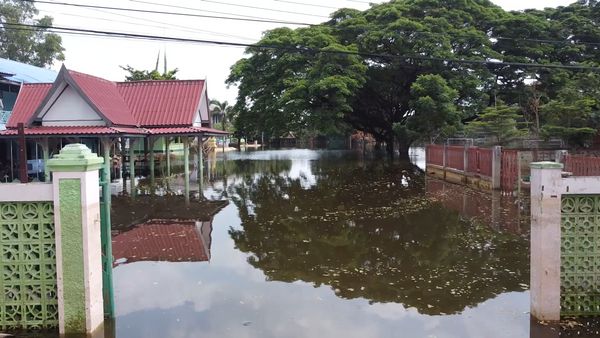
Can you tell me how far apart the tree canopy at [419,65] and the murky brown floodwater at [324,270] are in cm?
1629

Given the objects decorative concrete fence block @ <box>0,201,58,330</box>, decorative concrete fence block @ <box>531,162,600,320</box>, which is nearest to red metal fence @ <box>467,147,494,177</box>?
decorative concrete fence block @ <box>531,162,600,320</box>

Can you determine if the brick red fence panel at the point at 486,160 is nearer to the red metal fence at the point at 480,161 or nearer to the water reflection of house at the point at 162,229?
the red metal fence at the point at 480,161

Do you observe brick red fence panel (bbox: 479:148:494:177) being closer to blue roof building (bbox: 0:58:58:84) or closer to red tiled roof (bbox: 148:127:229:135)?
red tiled roof (bbox: 148:127:229:135)

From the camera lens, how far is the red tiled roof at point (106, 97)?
1714 cm

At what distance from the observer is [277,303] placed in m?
6.53

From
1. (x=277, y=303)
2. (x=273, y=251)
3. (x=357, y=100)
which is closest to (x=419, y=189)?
(x=273, y=251)

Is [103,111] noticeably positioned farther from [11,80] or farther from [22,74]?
[22,74]

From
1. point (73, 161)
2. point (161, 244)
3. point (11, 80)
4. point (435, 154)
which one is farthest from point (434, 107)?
point (73, 161)

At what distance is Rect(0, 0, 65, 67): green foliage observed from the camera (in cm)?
4453

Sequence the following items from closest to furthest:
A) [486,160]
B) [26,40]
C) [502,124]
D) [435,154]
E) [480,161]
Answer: [486,160], [480,161], [502,124], [435,154], [26,40]

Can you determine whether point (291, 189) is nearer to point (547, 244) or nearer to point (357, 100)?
point (547, 244)

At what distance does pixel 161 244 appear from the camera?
10344 millimetres

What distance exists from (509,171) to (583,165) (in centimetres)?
286

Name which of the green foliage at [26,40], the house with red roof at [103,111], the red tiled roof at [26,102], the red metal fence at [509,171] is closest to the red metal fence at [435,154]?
the red metal fence at [509,171]
